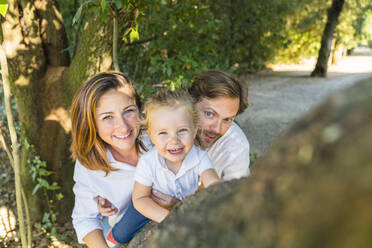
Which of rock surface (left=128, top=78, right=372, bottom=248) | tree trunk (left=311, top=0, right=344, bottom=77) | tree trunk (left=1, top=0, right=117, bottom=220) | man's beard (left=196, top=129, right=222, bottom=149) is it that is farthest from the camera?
tree trunk (left=311, top=0, right=344, bottom=77)

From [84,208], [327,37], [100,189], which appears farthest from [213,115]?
[327,37]

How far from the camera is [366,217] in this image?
1.24 feet

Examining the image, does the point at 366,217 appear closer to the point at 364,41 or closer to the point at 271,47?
the point at 271,47

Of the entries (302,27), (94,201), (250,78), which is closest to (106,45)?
(94,201)

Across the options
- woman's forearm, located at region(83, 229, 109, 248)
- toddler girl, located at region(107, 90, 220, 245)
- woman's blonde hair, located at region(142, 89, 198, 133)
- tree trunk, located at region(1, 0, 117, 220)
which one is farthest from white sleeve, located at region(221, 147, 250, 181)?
tree trunk, located at region(1, 0, 117, 220)

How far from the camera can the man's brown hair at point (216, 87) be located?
2.18 m

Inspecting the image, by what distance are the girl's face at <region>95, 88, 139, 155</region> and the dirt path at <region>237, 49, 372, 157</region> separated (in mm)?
3624

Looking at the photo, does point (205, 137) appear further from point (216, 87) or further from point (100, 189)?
point (100, 189)

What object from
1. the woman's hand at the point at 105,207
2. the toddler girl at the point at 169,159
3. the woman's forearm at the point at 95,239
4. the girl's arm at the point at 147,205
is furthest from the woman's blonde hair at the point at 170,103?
the woman's forearm at the point at 95,239

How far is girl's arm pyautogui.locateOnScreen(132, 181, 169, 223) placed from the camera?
71.1 inches

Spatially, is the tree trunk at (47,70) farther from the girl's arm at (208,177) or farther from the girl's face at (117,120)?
the girl's arm at (208,177)

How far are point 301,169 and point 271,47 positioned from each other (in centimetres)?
1442

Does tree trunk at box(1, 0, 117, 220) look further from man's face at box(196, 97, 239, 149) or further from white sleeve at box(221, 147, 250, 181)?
white sleeve at box(221, 147, 250, 181)

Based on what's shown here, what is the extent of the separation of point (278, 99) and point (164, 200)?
373 inches
